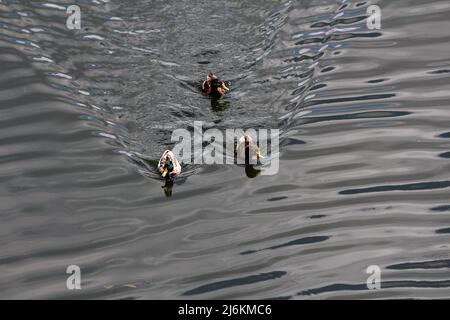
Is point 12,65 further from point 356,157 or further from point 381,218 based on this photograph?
point 381,218

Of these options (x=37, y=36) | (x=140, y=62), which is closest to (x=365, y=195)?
(x=140, y=62)

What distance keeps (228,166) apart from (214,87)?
2.20 metres

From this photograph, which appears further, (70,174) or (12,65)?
(12,65)

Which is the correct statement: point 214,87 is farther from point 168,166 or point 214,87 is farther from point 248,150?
point 168,166

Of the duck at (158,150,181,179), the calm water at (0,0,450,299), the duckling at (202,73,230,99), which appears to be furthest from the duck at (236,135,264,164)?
the duckling at (202,73,230,99)

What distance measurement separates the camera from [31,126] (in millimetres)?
16266

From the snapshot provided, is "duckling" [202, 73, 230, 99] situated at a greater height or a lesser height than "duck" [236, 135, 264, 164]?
greater

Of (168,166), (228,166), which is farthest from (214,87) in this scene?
(168,166)

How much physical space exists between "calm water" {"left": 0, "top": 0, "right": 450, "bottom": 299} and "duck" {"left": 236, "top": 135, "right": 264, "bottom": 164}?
0.77 ft

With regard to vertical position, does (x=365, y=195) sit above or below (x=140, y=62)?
below

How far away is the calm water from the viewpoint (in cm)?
1268

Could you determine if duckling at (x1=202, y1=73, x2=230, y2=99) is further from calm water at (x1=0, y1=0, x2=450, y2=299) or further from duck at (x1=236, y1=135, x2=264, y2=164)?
duck at (x1=236, y1=135, x2=264, y2=164)

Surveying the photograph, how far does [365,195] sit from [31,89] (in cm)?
747

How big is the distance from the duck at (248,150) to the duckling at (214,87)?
188 cm
